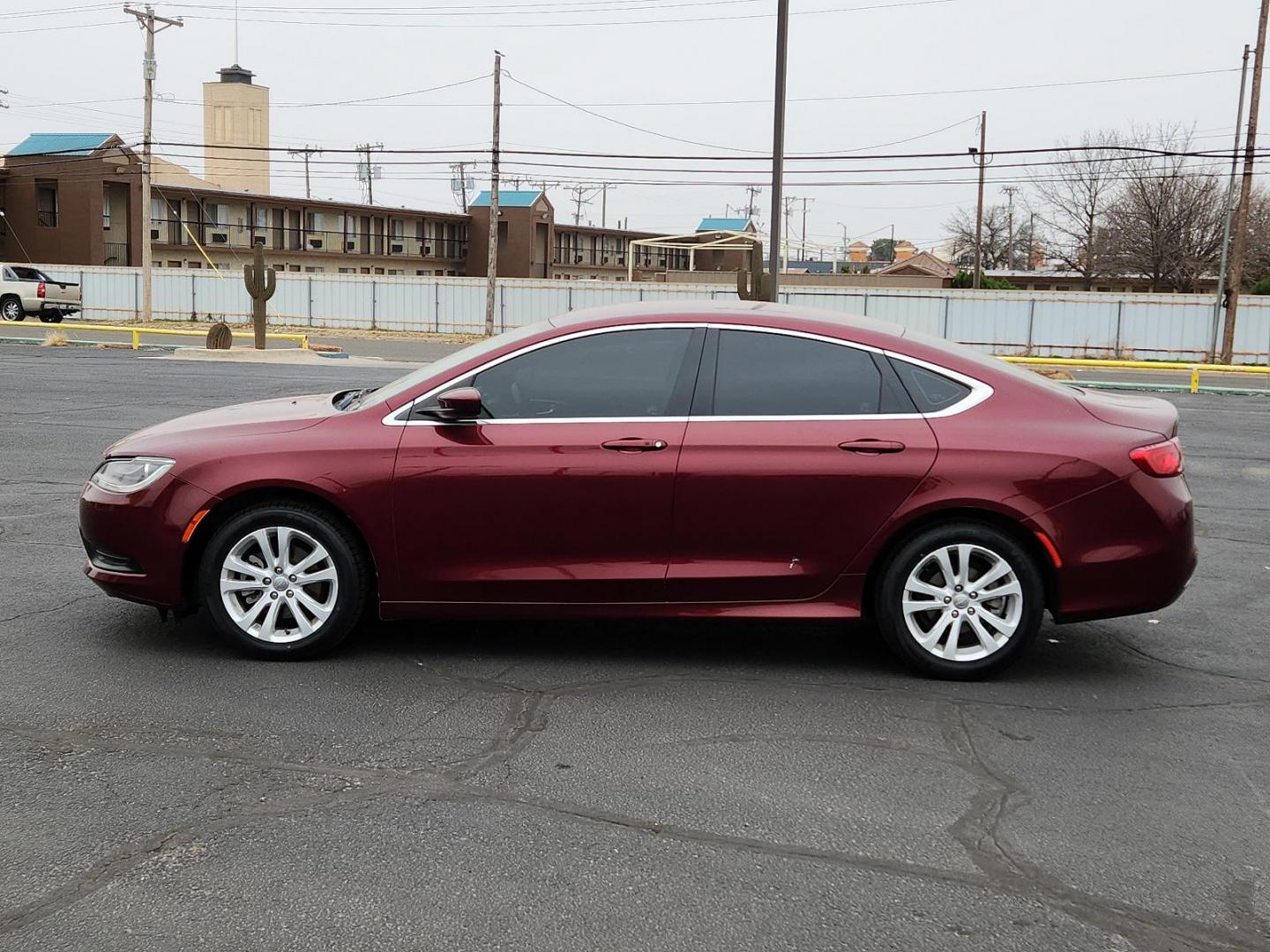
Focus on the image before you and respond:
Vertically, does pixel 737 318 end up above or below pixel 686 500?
above

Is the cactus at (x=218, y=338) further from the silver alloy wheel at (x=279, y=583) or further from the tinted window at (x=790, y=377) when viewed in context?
the tinted window at (x=790, y=377)

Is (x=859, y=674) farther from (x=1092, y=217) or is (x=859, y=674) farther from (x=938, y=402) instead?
(x=1092, y=217)

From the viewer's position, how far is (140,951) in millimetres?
3227

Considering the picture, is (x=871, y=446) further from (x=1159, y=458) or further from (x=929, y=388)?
(x=1159, y=458)

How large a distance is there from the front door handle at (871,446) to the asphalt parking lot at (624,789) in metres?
1.01

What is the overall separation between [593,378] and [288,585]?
5.34ft

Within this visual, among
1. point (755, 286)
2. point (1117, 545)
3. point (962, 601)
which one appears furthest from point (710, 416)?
point (755, 286)

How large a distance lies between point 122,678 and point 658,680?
2289 millimetres

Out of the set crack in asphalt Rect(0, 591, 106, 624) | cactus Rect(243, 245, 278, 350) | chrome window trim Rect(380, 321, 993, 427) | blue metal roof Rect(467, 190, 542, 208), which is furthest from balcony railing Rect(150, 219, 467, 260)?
chrome window trim Rect(380, 321, 993, 427)

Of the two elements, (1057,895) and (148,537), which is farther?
(148,537)

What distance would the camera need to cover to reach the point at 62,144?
5959cm

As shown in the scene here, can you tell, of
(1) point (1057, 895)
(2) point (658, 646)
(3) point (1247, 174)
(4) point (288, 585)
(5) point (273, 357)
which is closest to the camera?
(1) point (1057, 895)

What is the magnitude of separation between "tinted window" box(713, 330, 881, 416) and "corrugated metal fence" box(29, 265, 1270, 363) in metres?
30.4

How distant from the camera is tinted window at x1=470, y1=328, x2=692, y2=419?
5.62 meters
